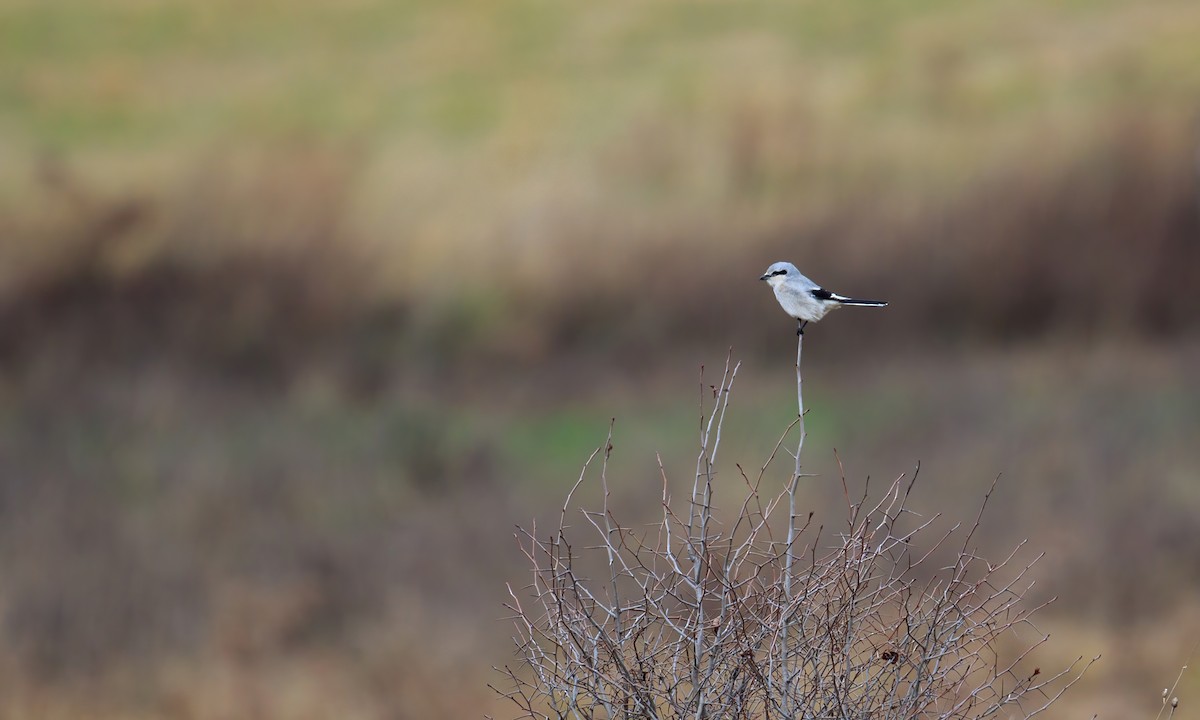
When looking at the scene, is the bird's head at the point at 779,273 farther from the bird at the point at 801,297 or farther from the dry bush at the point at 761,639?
the dry bush at the point at 761,639

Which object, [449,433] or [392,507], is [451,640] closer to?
[392,507]

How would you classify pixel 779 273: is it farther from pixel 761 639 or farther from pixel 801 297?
pixel 761 639

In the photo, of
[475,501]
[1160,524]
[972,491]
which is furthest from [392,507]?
[1160,524]

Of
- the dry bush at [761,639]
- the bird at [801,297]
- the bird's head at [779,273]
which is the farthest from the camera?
the bird's head at [779,273]

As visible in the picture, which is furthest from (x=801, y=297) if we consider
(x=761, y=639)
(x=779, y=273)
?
(x=761, y=639)

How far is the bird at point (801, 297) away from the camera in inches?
392

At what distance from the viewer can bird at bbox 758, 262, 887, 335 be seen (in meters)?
9.96

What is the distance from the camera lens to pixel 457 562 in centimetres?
4206

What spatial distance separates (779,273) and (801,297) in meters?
0.50

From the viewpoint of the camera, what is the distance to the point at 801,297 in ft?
33.4

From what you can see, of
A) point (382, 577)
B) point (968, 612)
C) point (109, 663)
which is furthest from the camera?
point (382, 577)

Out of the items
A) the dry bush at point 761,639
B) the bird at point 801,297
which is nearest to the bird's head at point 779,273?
the bird at point 801,297

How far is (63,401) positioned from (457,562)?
19204 mm

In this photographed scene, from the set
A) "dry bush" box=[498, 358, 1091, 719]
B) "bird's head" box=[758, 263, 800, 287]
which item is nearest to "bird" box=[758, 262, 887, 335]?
"bird's head" box=[758, 263, 800, 287]
